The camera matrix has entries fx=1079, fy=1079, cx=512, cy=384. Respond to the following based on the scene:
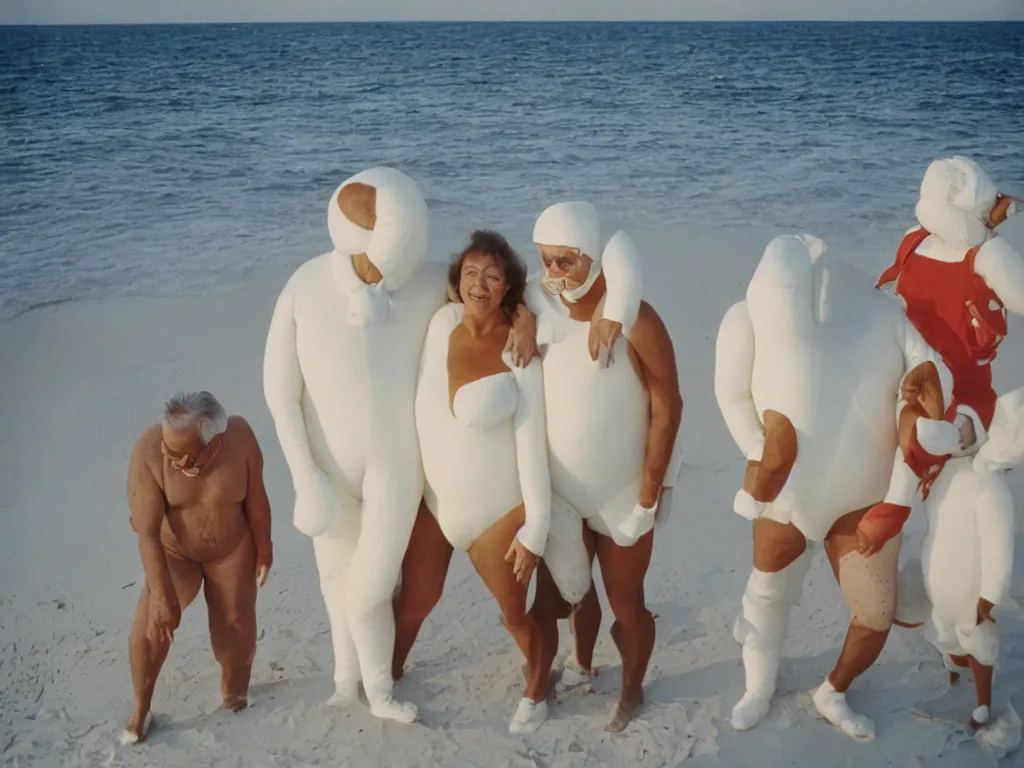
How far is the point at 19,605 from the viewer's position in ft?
14.3

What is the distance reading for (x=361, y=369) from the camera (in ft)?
10.4

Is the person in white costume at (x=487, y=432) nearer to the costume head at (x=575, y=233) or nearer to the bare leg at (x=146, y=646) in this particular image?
the costume head at (x=575, y=233)

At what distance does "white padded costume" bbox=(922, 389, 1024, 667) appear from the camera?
314 cm

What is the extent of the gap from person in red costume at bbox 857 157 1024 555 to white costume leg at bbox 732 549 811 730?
319mm

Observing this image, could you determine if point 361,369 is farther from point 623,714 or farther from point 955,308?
point 955,308

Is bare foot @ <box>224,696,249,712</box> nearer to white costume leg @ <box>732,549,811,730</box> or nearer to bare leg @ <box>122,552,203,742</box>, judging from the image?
bare leg @ <box>122,552,203,742</box>

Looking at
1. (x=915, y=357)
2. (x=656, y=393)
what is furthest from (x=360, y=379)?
(x=915, y=357)

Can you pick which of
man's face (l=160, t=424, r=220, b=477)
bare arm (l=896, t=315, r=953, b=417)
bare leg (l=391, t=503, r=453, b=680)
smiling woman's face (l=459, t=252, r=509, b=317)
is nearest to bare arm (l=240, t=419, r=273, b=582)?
man's face (l=160, t=424, r=220, b=477)

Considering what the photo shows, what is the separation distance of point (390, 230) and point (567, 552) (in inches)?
44.1

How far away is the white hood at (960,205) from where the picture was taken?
3.18 meters

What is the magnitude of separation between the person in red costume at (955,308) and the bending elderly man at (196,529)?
190cm

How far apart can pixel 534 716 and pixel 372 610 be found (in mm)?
671

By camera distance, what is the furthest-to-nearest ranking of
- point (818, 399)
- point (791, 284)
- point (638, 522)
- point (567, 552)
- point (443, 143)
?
point (443, 143) < point (567, 552) < point (638, 522) < point (818, 399) < point (791, 284)

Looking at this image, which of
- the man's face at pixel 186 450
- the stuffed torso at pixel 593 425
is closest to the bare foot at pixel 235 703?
the man's face at pixel 186 450
